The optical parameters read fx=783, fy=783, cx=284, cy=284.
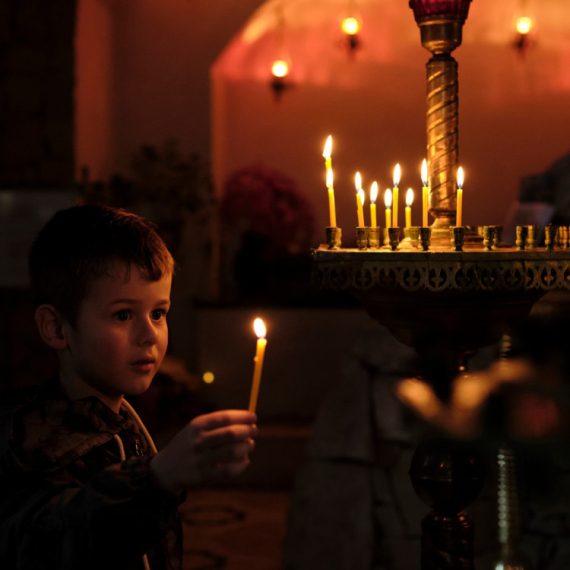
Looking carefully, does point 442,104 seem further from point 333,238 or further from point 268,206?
point 268,206

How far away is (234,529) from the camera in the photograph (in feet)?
10.1

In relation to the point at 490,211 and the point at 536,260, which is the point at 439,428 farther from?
the point at 490,211

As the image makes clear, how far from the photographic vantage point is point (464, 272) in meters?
0.92

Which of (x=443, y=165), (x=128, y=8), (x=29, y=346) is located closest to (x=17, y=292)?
(x=29, y=346)

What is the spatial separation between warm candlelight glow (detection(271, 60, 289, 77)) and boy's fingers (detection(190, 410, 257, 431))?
400cm

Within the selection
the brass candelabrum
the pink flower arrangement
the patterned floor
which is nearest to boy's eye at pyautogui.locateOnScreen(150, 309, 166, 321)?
the brass candelabrum

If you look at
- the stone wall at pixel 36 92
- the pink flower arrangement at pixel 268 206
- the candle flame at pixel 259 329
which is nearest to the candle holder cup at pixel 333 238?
the candle flame at pixel 259 329

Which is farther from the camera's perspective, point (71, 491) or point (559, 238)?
point (559, 238)

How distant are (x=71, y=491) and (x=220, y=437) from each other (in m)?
0.20

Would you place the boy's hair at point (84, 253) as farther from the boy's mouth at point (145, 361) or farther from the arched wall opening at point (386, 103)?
the arched wall opening at point (386, 103)

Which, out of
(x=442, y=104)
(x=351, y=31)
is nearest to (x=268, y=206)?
(x=351, y=31)

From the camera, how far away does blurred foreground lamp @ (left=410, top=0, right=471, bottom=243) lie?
3.42ft

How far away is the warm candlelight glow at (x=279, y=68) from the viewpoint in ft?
14.7

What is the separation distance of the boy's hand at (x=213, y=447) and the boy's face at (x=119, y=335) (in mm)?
177
